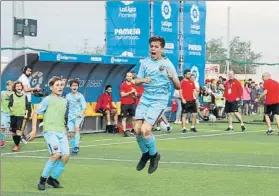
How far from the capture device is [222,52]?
4444 cm

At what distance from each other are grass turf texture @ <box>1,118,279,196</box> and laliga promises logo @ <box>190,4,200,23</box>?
12.4m

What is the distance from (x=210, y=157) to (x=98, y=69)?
9.46 metres

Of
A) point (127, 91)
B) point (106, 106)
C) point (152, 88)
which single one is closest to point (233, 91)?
point (127, 91)

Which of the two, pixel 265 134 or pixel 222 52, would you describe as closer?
pixel 265 134

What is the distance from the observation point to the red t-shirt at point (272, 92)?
70.0 feet

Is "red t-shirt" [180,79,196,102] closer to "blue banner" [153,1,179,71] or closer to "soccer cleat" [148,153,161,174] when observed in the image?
"blue banner" [153,1,179,71]

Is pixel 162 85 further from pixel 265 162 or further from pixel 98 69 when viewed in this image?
pixel 98 69

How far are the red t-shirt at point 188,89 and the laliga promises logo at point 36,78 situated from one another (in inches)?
189

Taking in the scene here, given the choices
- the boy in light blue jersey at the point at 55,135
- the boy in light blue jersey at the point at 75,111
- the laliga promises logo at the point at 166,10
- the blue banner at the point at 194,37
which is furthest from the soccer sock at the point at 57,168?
the blue banner at the point at 194,37

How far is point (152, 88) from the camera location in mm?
9727

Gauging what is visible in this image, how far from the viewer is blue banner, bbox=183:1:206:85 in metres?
30.0

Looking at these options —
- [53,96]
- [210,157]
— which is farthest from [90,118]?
[53,96]

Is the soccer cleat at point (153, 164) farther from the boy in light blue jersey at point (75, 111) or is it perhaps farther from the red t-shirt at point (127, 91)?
the red t-shirt at point (127, 91)

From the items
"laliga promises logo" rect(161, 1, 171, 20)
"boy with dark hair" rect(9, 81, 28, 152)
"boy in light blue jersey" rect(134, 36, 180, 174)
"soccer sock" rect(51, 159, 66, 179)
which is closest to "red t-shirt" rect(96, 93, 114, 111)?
"boy with dark hair" rect(9, 81, 28, 152)
